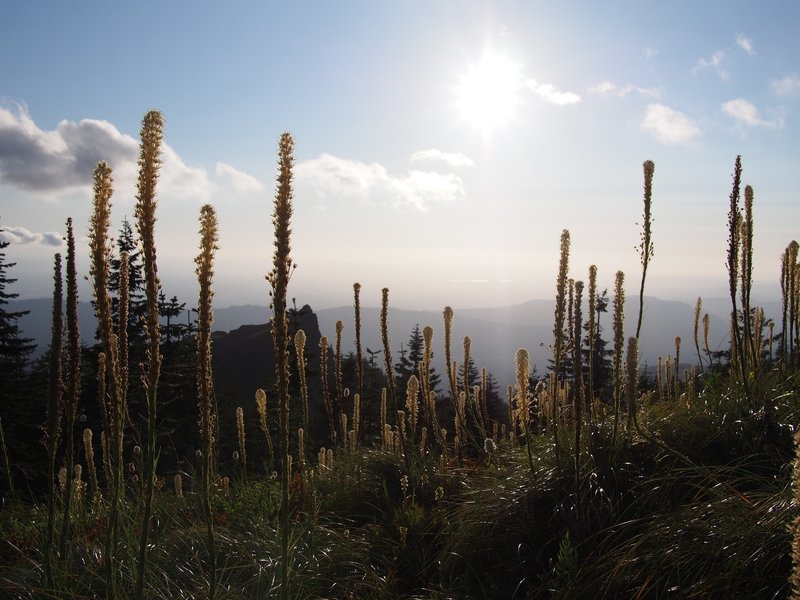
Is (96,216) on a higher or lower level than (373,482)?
higher

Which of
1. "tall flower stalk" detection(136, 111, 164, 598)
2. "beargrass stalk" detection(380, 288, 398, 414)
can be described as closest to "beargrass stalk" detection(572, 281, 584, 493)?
"beargrass stalk" detection(380, 288, 398, 414)

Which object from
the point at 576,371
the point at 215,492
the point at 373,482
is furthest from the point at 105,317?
the point at 215,492

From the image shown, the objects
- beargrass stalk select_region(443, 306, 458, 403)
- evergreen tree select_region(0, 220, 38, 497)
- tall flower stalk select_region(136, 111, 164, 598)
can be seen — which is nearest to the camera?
tall flower stalk select_region(136, 111, 164, 598)

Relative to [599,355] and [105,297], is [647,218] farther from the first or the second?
[599,355]

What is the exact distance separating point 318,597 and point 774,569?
302 cm

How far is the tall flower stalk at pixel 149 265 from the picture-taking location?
8.77 feet

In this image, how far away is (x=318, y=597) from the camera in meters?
4.19

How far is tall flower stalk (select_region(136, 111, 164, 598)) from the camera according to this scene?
105 inches

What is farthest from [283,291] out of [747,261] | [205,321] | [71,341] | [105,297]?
[747,261]

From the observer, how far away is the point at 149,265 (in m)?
2.70

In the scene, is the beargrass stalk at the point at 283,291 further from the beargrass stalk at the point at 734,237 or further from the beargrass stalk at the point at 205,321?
the beargrass stalk at the point at 734,237

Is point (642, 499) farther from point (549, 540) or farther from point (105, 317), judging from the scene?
point (105, 317)

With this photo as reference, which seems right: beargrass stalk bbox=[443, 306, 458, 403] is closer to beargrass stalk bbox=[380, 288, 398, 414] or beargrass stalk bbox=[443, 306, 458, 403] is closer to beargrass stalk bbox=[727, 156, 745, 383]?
beargrass stalk bbox=[380, 288, 398, 414]

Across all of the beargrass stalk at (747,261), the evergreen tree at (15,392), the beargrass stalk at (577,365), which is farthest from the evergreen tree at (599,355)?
the evergreen tree at (15,392)
